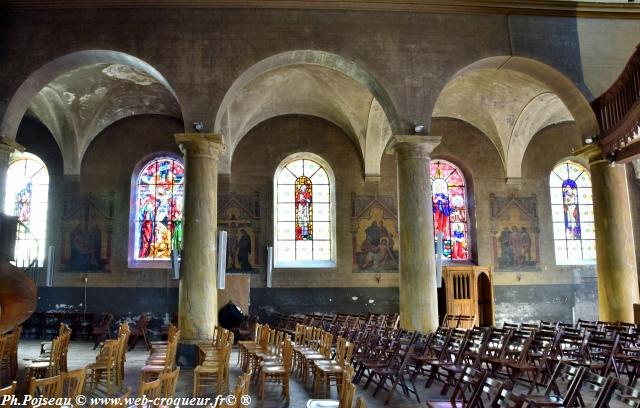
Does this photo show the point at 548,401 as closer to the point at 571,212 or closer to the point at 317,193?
the point at 317,193

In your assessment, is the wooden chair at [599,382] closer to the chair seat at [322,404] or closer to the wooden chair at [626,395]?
the wooden chair at [626,395]

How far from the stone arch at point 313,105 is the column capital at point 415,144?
2849 mm

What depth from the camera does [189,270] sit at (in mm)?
11117

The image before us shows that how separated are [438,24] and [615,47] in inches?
168

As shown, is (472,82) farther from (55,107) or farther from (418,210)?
(55,107)

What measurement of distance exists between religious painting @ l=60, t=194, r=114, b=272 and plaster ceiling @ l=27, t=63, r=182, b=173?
117cm

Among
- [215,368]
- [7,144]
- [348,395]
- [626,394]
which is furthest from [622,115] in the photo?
[7,144]

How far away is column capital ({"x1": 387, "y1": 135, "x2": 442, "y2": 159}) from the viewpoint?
11.6 m

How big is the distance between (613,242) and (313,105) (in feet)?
30.6

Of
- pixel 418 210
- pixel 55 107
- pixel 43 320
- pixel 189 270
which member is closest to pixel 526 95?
pixel 418 210

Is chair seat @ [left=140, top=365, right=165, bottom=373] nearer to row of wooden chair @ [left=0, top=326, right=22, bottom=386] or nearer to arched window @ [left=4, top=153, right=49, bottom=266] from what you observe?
row of wooden chair @ [left=0, top=326, right=22, bottom=386]

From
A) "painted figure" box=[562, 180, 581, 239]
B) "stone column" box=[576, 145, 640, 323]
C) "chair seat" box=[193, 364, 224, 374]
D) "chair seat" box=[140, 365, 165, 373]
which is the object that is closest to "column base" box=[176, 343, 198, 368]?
"chair seat" box=[140, 365, 165, 373]

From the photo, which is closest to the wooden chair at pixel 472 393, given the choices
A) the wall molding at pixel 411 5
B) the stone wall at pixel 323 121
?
the stone wall at pixel 323 121

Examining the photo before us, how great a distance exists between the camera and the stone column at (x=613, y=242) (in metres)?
12.0
